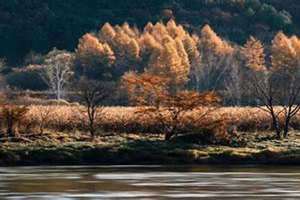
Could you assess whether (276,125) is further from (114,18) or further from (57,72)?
(114,18)

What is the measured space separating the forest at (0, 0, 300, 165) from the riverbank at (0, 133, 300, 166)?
6cm

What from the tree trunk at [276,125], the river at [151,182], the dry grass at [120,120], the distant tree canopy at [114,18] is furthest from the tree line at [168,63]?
the river at [151,182]

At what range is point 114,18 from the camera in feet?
568

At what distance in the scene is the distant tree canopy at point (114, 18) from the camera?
533 feet

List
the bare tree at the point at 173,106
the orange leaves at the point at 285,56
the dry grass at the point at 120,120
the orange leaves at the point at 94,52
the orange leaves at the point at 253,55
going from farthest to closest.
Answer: the orange leaves at the point at 94,52, the orange leaves at the point at 253,55, the orange leaves at the point at 285,56, the dry grass at the point at 120,120, the bare tree at the point at 173,106

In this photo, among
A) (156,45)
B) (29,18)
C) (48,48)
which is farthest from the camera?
(29,18)

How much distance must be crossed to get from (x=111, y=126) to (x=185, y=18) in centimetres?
11028

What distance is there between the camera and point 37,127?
6334 cm

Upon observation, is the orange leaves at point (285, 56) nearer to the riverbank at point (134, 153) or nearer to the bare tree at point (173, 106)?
the bare tree at point (173, 106)

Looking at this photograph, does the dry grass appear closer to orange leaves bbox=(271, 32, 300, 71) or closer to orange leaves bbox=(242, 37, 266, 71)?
orange leaves bbox=(271, 32, 300, 71)

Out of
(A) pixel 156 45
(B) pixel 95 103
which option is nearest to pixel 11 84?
(A) pixel 156 45

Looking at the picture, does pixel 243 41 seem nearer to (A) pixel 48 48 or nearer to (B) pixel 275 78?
(A) pixel 48 48

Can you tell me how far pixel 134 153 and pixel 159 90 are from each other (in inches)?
423

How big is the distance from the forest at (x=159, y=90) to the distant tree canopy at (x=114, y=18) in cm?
30
